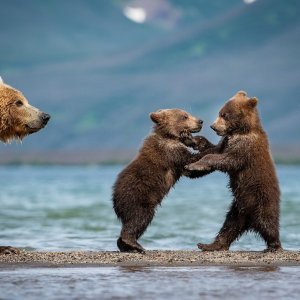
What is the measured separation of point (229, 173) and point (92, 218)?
1197 centimetres

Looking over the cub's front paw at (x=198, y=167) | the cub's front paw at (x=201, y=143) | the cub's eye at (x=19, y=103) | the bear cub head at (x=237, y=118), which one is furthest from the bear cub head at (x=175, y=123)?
the cub's eye at (x=19, y=103)

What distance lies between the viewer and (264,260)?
9438mm

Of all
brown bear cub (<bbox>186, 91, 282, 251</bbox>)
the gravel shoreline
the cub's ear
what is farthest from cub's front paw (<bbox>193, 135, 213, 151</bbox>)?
the gravel shoreline

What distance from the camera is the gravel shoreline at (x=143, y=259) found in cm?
921

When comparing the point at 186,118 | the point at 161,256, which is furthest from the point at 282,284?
the point at 186,118

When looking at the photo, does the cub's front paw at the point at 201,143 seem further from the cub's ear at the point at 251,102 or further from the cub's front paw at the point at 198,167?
the cub's ear at the point at 251,102

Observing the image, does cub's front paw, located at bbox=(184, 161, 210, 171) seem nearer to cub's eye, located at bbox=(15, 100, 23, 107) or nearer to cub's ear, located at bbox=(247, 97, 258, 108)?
cub's ear, located at bbox=(247, 97, 258, 108)

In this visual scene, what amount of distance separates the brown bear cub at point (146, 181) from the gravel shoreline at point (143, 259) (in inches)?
15.9

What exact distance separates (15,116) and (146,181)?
151 centimetres

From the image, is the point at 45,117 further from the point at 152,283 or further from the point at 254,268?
the point at 152,283

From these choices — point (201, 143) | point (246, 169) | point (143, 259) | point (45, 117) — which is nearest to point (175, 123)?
point (201, 143)

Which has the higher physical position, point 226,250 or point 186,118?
point 186,118

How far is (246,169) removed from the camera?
34.0 feet

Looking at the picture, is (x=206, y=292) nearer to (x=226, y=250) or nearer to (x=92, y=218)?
(x=226, y=250)
